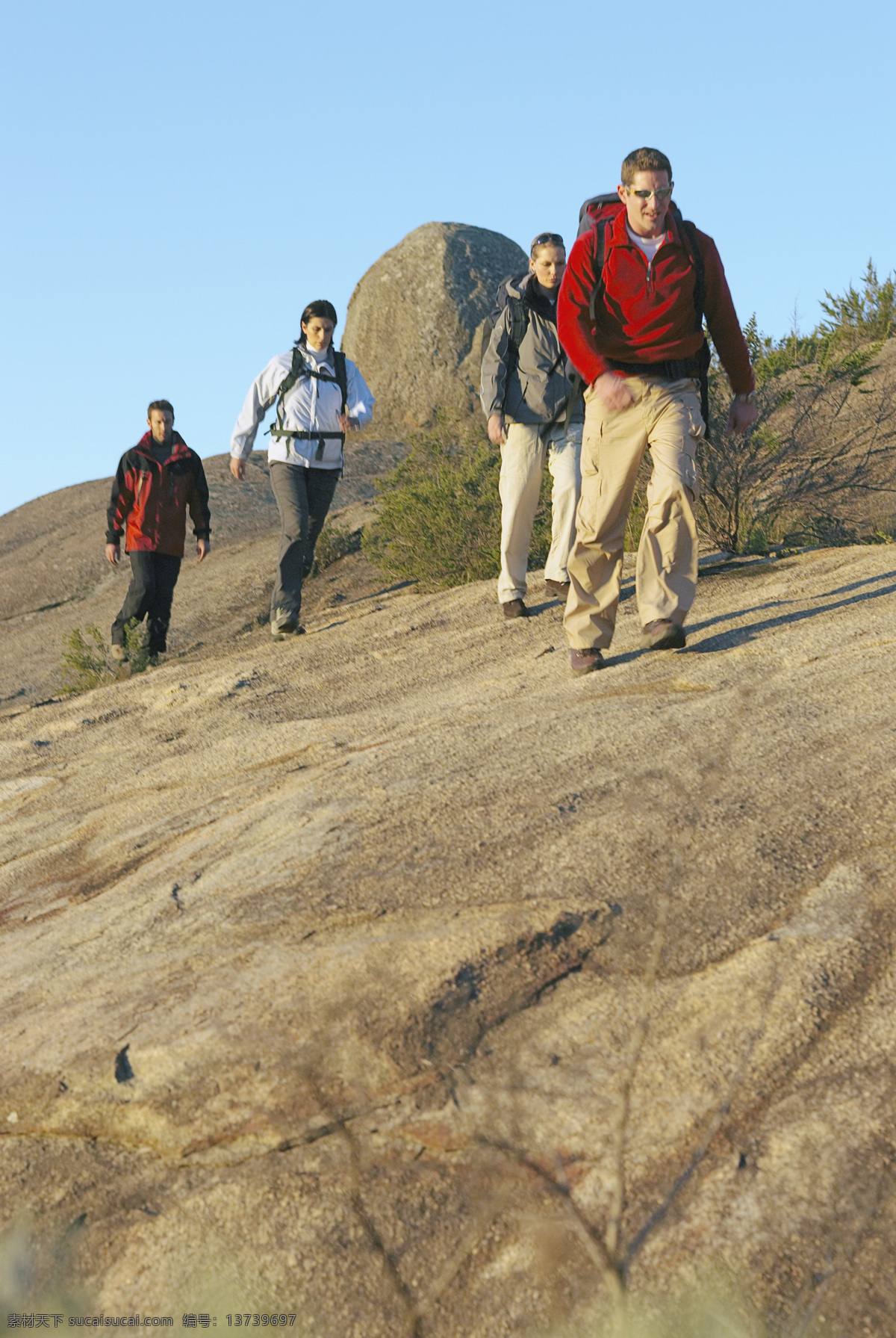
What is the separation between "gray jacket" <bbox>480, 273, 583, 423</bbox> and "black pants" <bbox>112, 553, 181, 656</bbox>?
311 centimetres

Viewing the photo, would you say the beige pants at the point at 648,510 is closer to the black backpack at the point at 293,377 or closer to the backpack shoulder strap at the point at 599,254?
the backpack shoulder strap at the point at 599,254

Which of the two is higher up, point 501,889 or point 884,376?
point 884,376

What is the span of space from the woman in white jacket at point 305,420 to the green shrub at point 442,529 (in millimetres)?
1674

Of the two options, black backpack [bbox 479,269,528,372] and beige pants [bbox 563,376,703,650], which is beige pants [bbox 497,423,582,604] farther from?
beige pants [bbox 563,376,703,650]

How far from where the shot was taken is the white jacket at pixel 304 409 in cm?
796

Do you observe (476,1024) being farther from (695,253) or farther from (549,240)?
(549,240)

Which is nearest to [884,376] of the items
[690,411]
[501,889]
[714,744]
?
[690,411]

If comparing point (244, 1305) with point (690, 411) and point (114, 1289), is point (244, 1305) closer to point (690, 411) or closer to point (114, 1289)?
point (114, 1289)

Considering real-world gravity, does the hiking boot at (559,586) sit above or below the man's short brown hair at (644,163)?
below

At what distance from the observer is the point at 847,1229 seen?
6.89 ft

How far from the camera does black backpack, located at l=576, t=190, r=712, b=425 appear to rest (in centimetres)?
510

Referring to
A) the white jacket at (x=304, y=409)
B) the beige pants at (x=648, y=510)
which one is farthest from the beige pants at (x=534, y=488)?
the beige pants at (x=648, y=510)

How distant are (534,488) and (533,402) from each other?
492 mm

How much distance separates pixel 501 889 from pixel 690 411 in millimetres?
2812
